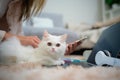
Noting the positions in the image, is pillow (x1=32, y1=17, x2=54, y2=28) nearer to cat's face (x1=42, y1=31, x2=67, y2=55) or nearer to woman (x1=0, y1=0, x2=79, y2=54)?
woman (x1=0, y1=0, x2=79, y2=54)

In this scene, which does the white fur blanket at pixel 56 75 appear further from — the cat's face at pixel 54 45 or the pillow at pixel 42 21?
the pillow at pixel 42 21

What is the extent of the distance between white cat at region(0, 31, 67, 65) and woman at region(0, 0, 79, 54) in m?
0.03

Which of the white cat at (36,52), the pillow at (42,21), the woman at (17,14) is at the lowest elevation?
the pillow at (42,21)

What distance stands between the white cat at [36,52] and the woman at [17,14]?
29 millimetres

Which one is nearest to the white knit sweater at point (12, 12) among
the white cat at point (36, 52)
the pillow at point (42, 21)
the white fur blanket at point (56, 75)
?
the white cat at point (36, 52)

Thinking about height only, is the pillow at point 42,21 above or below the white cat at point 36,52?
below

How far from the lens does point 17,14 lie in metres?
0.63

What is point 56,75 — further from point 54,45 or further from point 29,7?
point 29,7

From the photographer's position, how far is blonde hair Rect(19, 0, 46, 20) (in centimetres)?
64

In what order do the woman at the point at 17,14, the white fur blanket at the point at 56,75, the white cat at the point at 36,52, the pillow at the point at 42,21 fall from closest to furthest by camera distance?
the white fur blanket at the point at 56,75 → the white cat at the point at 36,52 → the woman at the point at 17,14 → the pillow at the point at 42,21

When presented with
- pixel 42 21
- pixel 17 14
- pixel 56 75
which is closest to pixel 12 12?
pixel 17 14

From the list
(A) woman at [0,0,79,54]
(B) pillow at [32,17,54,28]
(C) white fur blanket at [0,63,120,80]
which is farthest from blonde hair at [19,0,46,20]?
(B) pillow at [32,17,54,28]

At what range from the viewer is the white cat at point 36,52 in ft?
1.55

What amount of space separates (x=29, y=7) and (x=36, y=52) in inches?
6.7
